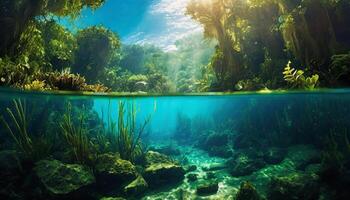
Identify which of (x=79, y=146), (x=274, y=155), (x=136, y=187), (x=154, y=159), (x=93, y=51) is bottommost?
(x=136, y=187)

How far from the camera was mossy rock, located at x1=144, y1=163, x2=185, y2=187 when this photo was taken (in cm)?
1356

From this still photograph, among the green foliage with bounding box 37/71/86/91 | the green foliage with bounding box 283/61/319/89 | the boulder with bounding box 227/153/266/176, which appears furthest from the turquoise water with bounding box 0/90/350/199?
the green foliage with bounding box 283/61/319/89

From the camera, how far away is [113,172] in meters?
12.4

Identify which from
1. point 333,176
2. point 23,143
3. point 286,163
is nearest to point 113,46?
point 23,143

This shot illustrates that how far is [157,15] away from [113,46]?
581 inches

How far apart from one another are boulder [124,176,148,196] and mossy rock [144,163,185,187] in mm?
796

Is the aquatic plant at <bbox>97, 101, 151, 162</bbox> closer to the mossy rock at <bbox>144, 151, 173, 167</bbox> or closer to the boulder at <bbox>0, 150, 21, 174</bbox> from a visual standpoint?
the mossy rock at <bbox>144, 151, 173, 167</bbox>

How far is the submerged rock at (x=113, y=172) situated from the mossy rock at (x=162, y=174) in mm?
806

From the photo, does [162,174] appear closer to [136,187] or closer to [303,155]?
[136,187]

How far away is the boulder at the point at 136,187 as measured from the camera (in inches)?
475

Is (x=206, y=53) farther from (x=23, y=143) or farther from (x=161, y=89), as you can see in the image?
(x=23, y=143)

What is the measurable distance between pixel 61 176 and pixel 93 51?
17742mm

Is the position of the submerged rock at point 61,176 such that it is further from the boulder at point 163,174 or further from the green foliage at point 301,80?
the green foliage at point 301,80

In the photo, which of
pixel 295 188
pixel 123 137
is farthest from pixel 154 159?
pixel 295 188
